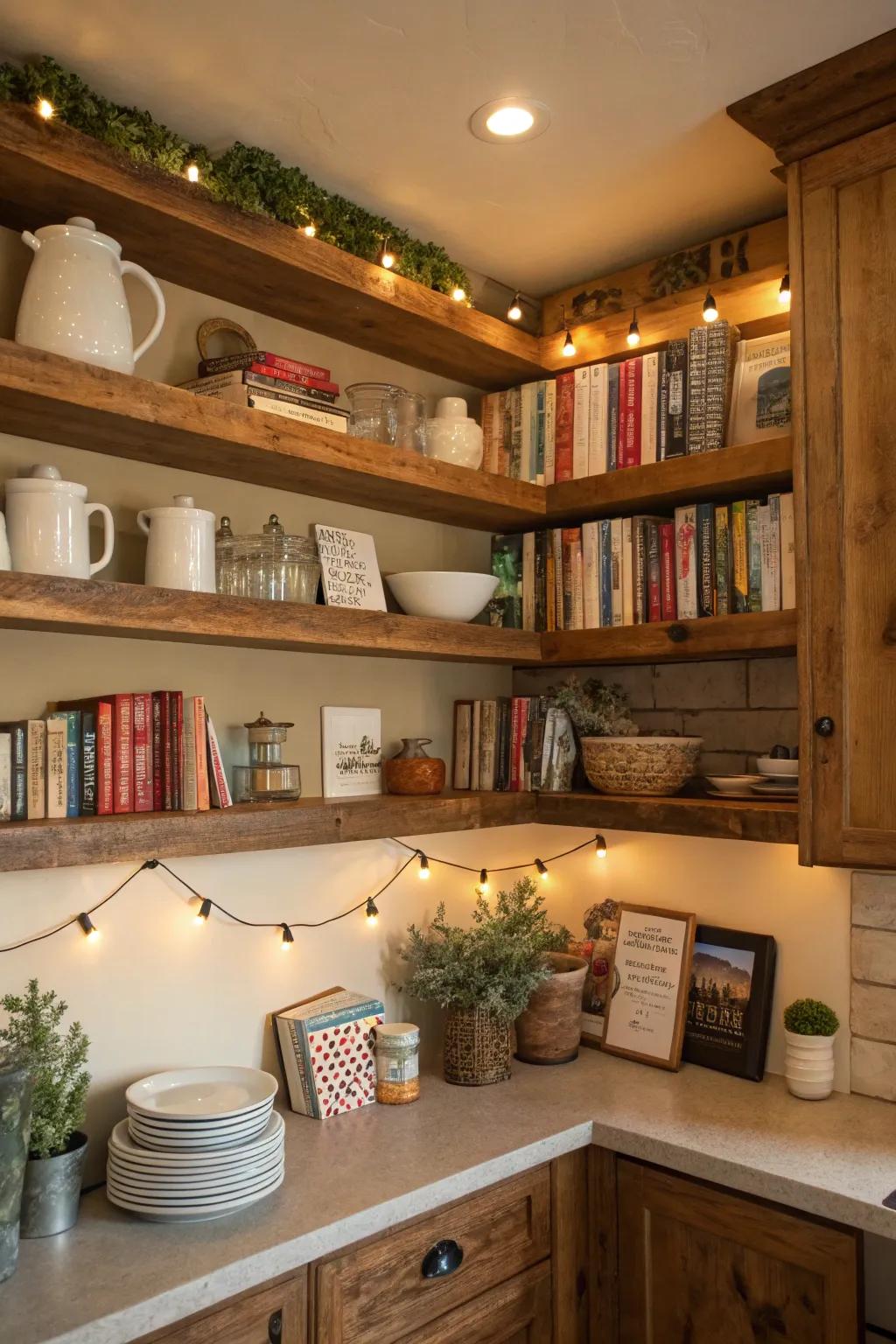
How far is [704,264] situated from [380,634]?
114cm

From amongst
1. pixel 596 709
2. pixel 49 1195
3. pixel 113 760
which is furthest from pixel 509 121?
pixel 49 1195

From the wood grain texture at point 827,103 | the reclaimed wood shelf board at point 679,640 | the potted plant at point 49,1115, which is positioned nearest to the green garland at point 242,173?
the wood grain texture at point 827,103

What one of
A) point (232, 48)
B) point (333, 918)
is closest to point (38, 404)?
point (232, 48)

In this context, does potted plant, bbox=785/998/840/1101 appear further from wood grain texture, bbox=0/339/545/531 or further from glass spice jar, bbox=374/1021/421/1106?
wood grain texture, bbox=0/339/545/531

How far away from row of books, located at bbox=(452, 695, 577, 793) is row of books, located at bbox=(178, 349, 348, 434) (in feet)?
2.60

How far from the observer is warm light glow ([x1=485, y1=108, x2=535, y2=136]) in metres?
1.87

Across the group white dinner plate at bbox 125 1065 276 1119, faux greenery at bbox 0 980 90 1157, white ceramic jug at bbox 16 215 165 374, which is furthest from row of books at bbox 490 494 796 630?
faux greenery at bbox 0 980 90 1157

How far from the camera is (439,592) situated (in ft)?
7.52

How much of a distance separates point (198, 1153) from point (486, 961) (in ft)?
2.66

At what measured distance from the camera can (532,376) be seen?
8.64 feet

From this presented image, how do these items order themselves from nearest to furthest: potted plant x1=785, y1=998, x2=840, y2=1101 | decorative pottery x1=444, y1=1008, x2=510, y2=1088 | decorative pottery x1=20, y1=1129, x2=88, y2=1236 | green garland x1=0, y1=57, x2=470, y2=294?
decorative pottery x1=20, y1=1129, x2=88, y2=1236, green garland x1=0, y1=57, x2=470, y2=294, potted plant x1=785, y1=998, x2=840, y2=1101, decorative pottery x1=444, y1=1008, x2=510, y2=1088

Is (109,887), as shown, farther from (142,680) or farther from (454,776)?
(454,776)

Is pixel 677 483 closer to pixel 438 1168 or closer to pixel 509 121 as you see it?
pixel 509 121

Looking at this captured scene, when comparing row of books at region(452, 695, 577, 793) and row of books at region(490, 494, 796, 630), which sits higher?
row of books at region(490, 494, 796, 630)
